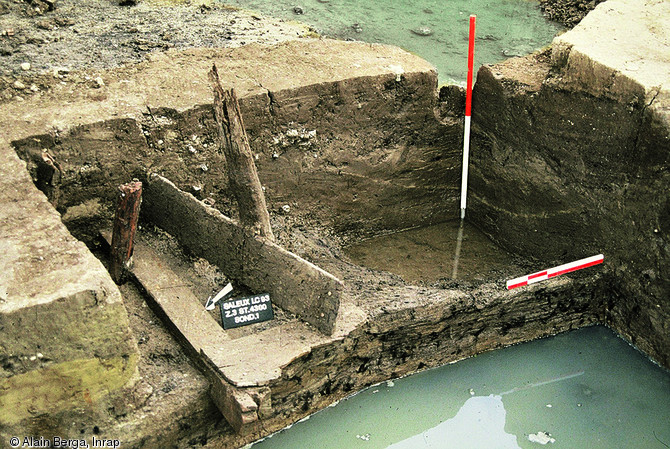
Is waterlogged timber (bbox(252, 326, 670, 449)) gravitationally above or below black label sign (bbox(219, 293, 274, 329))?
below

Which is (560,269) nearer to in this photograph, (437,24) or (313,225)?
(313,225)

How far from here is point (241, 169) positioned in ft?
12.6

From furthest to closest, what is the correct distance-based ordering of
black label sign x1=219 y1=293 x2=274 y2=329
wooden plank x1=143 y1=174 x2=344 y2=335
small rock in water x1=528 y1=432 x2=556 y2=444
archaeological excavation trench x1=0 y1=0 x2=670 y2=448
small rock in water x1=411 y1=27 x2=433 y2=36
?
small rock in water x1=411 y1=27 x2=433 y2=36 < small rock in water x1=528 y1=432 x2=556 y2=444 < black label sign x1=219 y1=293 x2=274 y2=329 < wooden plank x1=143 y1=174 x2=344 y2=335 < archaeological excavation trench x1=0 y1=0 x2=670 y2=448

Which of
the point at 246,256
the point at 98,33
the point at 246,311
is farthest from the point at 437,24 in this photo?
the point at 246,311

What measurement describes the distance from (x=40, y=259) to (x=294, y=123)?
6.28 ft

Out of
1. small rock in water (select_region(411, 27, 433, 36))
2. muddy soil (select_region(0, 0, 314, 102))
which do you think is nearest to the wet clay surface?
muddy soil (select_region(0, 0, 314, 102))

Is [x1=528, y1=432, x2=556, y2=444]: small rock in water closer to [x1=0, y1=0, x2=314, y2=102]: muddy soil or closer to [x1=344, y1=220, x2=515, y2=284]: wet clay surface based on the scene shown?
[x1=344, y1=220, x2=515, y2=284]: wet clay surface

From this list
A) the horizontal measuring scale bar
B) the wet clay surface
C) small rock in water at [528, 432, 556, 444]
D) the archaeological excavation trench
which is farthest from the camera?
the wet clay surface

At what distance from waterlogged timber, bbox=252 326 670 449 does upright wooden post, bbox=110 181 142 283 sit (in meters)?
1.15

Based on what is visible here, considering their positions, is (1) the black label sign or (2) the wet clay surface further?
(2) the wet clay surface

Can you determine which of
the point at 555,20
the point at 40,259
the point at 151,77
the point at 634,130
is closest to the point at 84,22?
the point at 151,77

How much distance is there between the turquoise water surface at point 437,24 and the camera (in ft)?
21.6

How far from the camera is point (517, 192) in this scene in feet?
16.1

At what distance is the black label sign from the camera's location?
3.82m
